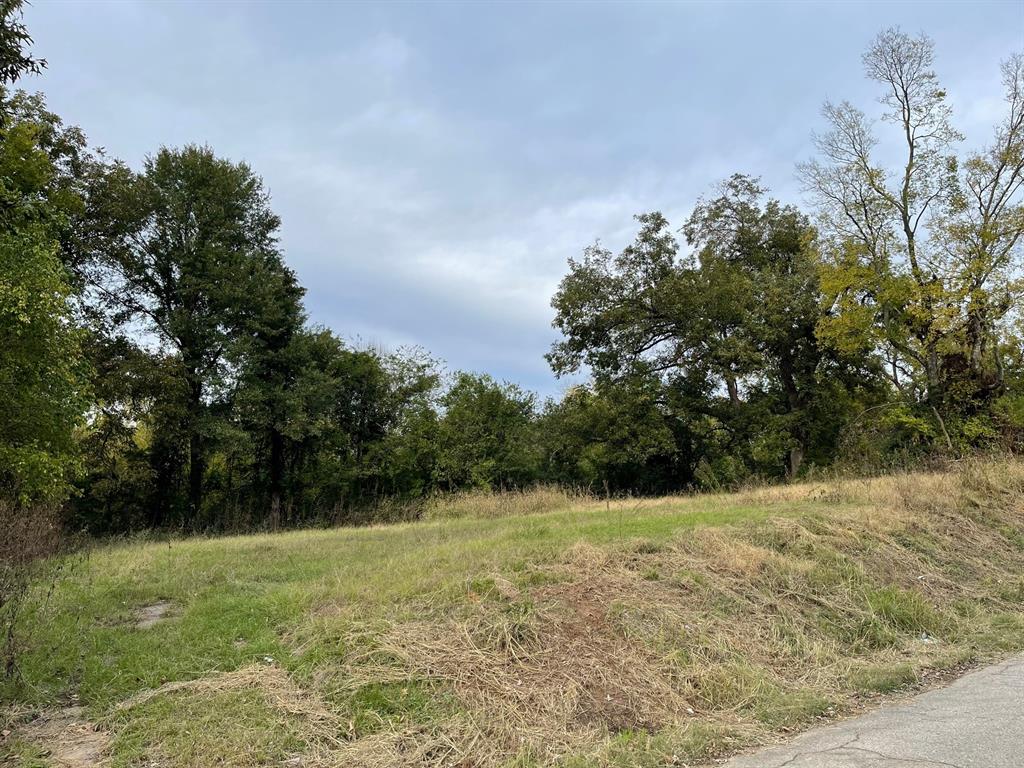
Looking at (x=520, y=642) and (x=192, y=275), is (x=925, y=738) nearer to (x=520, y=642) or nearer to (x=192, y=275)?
(x=520, y=642)

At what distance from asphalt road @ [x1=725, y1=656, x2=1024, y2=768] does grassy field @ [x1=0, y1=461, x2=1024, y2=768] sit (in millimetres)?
339

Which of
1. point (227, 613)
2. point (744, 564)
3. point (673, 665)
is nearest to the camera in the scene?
point (673, 665)

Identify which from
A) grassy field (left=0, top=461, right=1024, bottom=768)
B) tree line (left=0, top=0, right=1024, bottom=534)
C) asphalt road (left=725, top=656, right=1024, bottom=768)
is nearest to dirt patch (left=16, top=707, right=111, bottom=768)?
grassy field (left=0, top=461, right=1024, bottom=768)

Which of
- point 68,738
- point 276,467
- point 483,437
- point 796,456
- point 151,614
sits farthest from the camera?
point 483,437

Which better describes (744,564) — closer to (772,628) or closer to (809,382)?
(772,628)

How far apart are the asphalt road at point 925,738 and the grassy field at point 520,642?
0.34 m

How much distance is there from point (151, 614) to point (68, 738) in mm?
3103

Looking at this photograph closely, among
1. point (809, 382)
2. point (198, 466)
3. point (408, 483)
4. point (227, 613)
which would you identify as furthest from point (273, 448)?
point (809, 382)

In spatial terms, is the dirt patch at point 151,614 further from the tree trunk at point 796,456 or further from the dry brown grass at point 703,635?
the tree trunk at point 796,456

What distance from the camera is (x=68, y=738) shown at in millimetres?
4375

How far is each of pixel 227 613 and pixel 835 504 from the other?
9.85 metres

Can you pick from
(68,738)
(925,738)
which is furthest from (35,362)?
(925,738)

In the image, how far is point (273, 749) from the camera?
13.6 ft

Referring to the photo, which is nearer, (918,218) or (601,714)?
(601,714)
